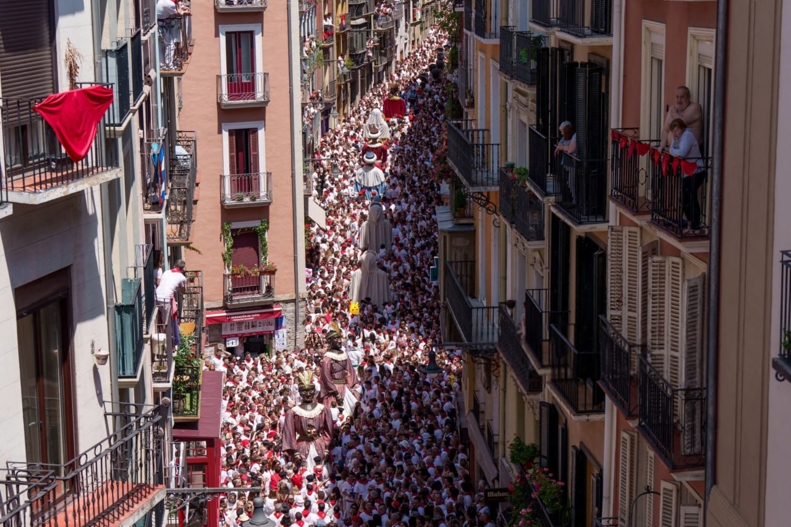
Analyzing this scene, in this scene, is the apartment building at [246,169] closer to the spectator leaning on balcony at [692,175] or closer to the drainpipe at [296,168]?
the drainpipe at [296,168]

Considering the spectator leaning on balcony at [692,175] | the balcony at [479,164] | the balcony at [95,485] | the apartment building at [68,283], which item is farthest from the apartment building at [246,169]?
the spectator leaning on balcony at [692,175]

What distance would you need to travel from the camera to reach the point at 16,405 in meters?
16.1

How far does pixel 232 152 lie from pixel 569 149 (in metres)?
28.3

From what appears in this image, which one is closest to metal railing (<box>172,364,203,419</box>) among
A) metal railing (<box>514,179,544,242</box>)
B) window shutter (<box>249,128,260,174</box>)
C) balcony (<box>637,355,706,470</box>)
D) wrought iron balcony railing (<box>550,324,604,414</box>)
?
metal railing (<box>514,179,544,242</box>)

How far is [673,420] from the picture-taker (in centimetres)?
1747

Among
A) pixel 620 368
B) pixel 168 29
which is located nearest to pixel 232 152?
pixel 168 29

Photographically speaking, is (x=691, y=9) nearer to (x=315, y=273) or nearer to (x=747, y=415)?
(x=747, y=415)

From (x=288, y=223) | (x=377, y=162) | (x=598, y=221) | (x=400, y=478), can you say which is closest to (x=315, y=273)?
(x=288, y=223)

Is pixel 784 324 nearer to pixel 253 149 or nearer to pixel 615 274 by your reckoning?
pixel 615 274

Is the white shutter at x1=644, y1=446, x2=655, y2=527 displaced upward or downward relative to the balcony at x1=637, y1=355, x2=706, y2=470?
downward

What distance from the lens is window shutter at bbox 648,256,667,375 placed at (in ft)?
60.1

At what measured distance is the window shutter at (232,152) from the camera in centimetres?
5025

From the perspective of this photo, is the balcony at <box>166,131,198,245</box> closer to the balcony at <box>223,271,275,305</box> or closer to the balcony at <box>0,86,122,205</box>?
the balcony at <box>223,271,275,305</box>

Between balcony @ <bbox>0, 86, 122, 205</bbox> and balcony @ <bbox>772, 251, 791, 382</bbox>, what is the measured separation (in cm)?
766
